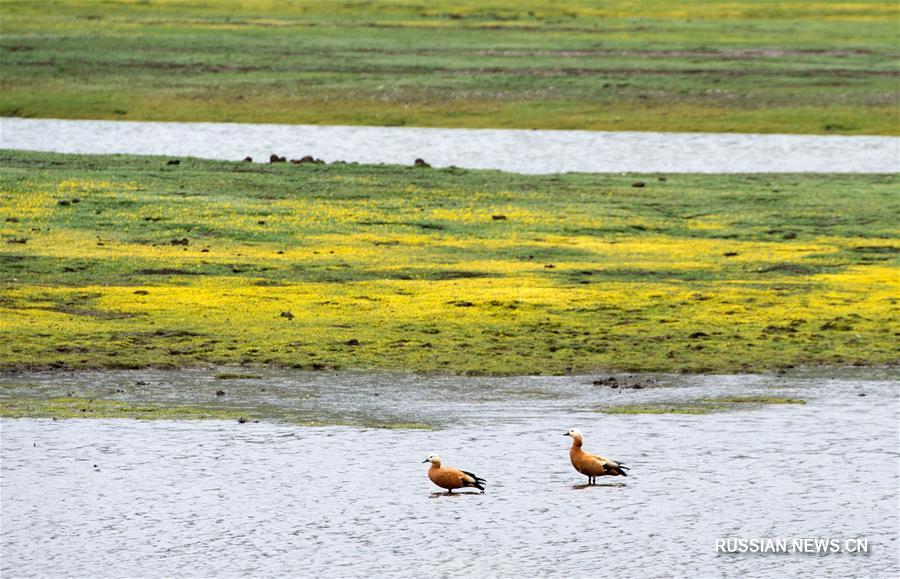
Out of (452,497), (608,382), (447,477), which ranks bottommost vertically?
Result: (452,497)

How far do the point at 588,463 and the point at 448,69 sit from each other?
49.4 metres

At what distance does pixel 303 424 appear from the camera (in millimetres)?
20906

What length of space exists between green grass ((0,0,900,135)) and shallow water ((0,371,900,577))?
116 ft

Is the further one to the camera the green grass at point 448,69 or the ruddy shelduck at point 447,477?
the green grass at point 448,69

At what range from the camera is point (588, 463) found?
18.0m

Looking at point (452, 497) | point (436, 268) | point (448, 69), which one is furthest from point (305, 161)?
point (452, 497)

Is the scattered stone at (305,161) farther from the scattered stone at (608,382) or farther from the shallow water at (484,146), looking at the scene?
the scattered stone at (608,382)

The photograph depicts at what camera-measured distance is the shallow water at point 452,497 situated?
52.6 ft

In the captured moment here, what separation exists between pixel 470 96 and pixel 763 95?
9989 mm

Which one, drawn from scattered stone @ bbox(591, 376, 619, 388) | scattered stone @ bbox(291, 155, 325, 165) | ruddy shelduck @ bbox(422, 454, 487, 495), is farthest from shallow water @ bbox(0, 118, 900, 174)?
ruddy shelduck @ bbox(422, 454, 487, 495)

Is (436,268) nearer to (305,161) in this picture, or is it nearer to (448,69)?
(305,161)

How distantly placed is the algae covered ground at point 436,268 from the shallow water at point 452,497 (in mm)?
2265

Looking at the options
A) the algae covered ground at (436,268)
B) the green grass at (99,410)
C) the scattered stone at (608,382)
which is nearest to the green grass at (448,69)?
the algae covered ground at (436,268)

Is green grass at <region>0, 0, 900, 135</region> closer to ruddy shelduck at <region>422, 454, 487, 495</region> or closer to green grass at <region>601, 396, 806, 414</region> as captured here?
green grass at <region>601, 396, 806, 414</region>
